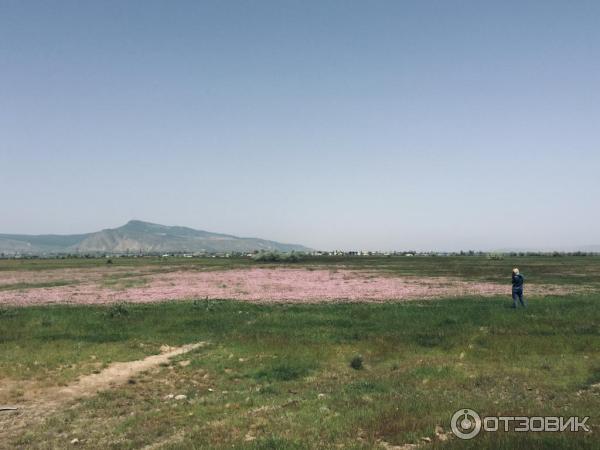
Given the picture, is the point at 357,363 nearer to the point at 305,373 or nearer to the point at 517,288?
the point at 305,373

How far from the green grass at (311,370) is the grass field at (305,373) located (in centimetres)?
7

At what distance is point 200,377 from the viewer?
648 inches

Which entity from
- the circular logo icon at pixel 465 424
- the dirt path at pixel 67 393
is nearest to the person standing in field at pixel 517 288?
the circular logo icon at pixel 465 424

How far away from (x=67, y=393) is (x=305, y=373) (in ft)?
28.3

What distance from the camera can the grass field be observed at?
32.6 ft

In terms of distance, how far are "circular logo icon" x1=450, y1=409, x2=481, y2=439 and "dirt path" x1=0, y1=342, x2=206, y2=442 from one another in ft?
36.5

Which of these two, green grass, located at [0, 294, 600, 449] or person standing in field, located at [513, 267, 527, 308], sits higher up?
person standing in field, located at [513, 267, 527, 308]

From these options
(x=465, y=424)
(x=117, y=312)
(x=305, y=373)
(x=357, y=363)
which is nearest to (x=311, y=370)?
(x=305, y=373)

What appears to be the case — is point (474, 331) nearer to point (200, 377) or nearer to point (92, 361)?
point (200, 377)

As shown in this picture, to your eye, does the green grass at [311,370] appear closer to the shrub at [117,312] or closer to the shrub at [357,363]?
the shrub at [117,312]

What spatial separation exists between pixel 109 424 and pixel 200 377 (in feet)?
17.3

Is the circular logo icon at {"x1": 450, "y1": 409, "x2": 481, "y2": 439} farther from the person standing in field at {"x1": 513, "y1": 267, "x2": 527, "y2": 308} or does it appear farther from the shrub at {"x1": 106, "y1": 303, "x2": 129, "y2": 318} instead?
the shrub at {"x1": 106, "y1": 303, "x2": 129, "y2": 318}

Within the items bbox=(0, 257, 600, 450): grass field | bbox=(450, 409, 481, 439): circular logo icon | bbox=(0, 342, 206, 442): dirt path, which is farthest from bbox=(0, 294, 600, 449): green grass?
bbox=(0, 342, 206, 442): dirt path

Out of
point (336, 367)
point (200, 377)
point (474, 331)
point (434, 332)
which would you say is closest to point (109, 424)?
point (200, 377)
